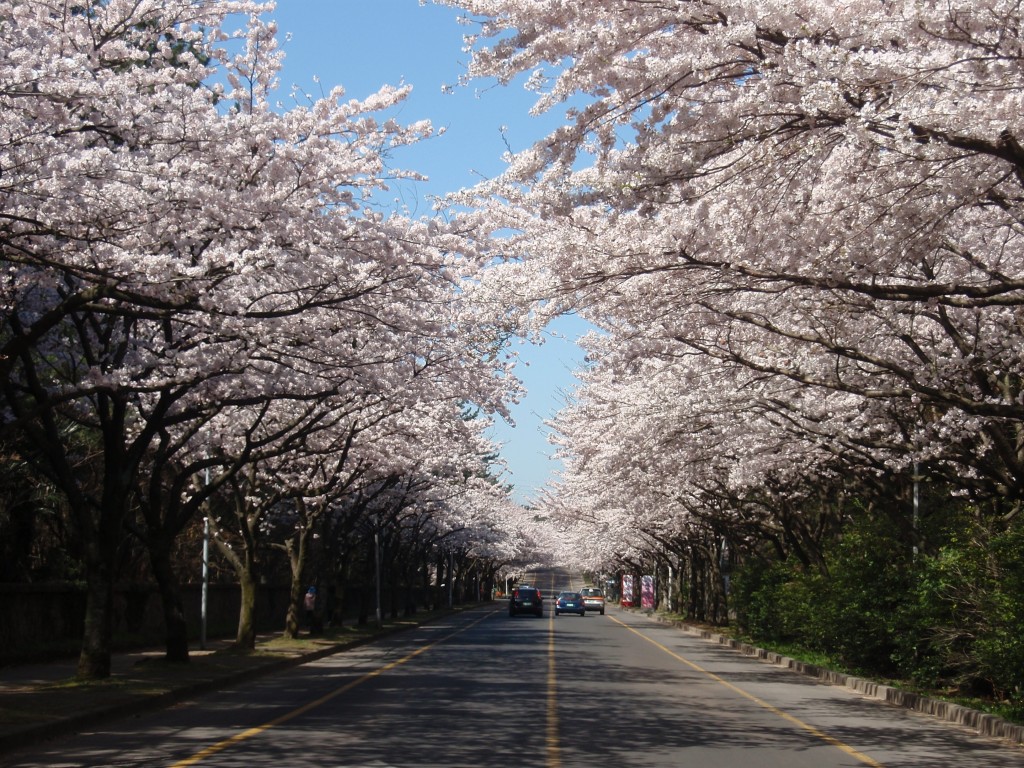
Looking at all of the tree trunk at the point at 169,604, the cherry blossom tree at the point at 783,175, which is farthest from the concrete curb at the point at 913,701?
the tree trunk at the point at 169,604

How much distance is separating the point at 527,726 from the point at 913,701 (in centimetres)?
729

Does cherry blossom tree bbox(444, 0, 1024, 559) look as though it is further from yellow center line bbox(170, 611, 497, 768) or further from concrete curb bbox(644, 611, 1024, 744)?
yellow center line bbox(170, 611, 497, 768)

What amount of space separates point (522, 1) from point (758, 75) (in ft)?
6.68

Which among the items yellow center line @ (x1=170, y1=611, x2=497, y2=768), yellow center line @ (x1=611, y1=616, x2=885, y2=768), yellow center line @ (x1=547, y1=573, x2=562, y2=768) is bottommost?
yellow center line @ (x1=611, y1=616, x2=885, y2=768)

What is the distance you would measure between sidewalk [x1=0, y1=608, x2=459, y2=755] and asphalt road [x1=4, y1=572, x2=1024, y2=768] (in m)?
0.32

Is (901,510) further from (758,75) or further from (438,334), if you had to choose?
(758,75)

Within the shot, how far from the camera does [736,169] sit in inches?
418

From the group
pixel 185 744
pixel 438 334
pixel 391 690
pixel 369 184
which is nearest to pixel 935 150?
pixel 369 184

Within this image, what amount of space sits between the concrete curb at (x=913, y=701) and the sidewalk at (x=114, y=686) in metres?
11.2

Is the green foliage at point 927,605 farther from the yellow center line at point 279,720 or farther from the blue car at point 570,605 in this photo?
the blue car at point 570,605

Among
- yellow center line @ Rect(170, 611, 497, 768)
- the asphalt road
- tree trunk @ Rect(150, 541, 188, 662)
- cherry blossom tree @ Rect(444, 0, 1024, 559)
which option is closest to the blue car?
yellow center line @ Rect(170, 611, 497, 768)

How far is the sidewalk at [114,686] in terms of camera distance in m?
13.8

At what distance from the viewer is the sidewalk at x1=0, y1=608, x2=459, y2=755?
13.8 m

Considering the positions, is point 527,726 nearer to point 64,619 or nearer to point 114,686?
point 114,686
